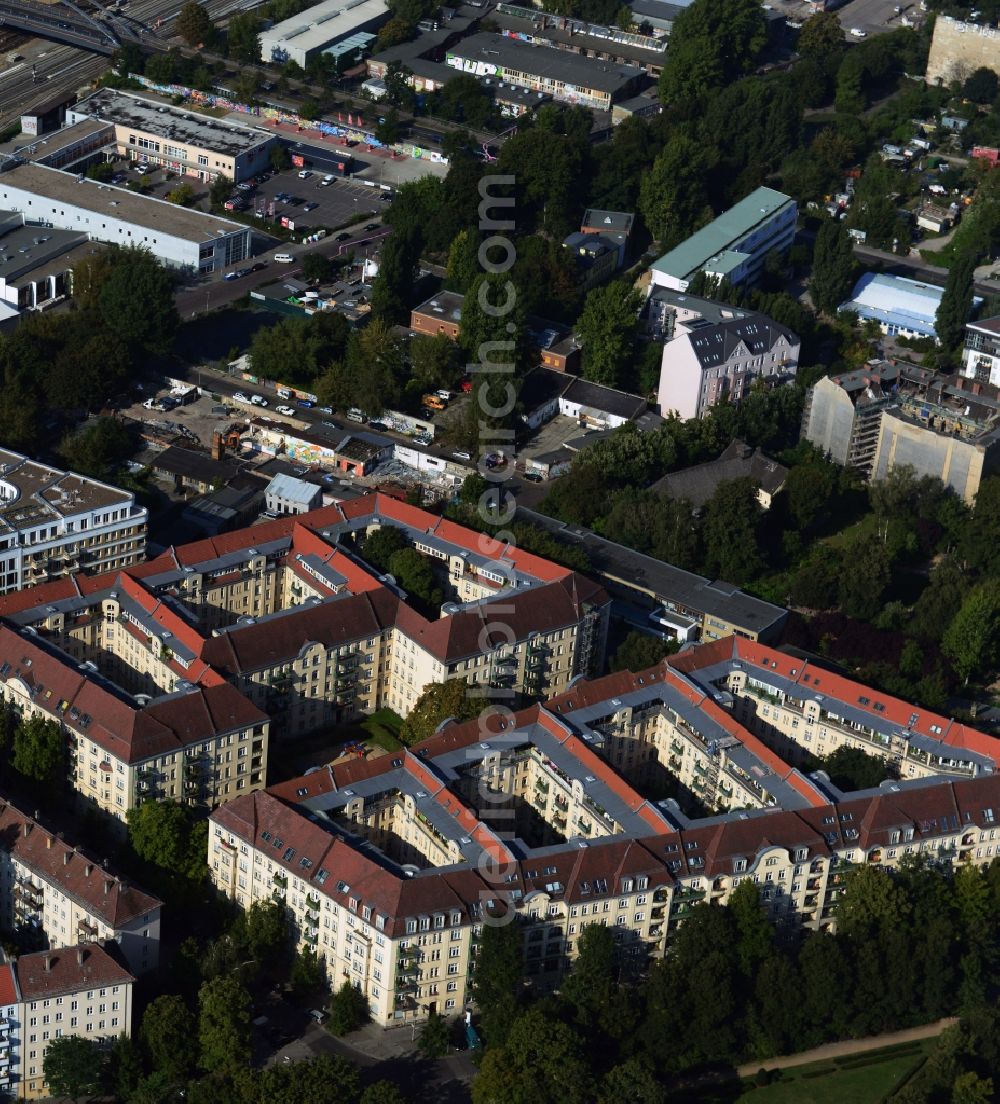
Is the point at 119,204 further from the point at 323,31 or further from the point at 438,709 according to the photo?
the point at 438,709

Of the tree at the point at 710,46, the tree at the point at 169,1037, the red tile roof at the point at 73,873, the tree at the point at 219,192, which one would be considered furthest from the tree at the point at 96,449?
the tree at the point at 710,46

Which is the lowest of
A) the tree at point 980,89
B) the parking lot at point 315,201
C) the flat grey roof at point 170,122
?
the parking lot at point 315,201

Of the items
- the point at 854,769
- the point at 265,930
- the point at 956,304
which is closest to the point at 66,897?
the point at 265,930

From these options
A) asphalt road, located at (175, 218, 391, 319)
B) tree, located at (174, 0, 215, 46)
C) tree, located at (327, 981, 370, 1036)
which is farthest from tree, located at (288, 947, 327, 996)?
tree, located at (174, 0, 215, 46)

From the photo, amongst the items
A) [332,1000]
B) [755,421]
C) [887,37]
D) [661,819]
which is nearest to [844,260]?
[755,421]

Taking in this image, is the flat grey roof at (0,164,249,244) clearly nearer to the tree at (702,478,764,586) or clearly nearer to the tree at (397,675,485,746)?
the tree at (702,478,764,586)

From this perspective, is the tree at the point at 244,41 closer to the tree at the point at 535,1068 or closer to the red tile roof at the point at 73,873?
the red tile roof at the point at 73,873
